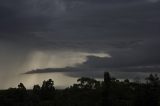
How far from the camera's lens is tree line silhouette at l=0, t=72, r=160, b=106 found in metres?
126

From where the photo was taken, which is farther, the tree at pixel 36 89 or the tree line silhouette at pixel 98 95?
the tree at pixel 36 89

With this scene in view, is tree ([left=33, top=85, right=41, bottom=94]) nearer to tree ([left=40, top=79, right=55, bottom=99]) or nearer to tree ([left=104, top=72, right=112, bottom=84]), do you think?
tree ([left=40, top=79, right=55, bottom=99])

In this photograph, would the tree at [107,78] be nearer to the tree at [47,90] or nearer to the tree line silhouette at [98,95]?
the tree line silhouette at [98,95]

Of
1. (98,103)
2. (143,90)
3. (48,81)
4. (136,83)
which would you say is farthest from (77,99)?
(48,81)

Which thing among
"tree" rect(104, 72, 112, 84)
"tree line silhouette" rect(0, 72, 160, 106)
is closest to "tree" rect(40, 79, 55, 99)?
"tree line silhouette" rect(0, 72, 160, 106)

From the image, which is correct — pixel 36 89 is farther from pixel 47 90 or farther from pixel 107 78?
pixel 107 78

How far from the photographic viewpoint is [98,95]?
129375mm

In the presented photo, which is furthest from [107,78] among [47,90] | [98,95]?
[47,90]

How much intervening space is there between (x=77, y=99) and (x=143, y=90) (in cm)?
1842

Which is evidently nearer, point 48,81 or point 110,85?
point 110,85

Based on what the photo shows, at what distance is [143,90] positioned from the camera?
130 m

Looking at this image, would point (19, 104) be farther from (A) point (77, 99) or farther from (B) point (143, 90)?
(B) point (143, 90)

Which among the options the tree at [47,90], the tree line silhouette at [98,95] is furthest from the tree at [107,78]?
the tree at [47,90]

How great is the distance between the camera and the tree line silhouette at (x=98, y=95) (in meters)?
126
